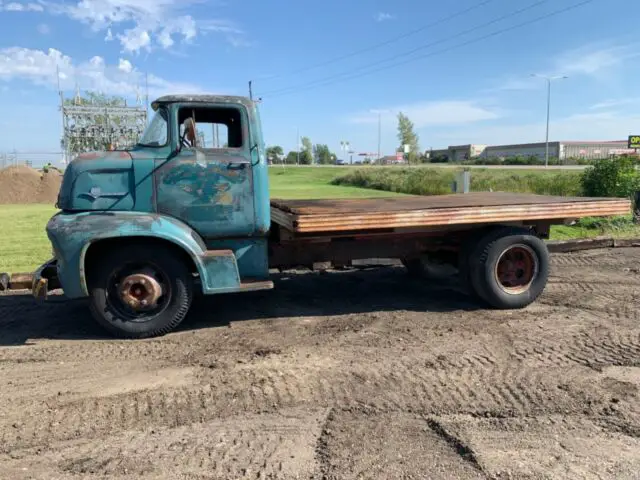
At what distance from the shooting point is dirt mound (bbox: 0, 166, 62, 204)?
2534 cm

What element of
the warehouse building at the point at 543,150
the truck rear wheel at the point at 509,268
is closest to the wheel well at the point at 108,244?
the truck rear wheel at the point at 509,268

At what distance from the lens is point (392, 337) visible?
5.40 metres

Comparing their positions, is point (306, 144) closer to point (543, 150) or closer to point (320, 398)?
point (543, 150)

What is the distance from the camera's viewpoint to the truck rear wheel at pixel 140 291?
5.26m

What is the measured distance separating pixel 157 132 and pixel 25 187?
24.1 metres

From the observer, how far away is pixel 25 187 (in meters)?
26.0

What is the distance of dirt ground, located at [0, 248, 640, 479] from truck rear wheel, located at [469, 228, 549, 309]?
234mm

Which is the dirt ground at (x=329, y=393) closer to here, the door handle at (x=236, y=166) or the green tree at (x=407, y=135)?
the door handle at (x=236, y=166)

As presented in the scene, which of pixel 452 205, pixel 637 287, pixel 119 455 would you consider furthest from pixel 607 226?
pixel 119 455

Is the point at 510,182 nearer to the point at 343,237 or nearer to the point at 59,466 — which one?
the point at 343,237

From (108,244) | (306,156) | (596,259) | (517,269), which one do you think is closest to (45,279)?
(108,244)

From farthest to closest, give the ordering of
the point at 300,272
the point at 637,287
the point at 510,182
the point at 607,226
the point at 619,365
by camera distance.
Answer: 1. the point at 510,182
2. the point at 607,226
3. the point at 300,272
4. the point at 637,287
5. the point at 619,365

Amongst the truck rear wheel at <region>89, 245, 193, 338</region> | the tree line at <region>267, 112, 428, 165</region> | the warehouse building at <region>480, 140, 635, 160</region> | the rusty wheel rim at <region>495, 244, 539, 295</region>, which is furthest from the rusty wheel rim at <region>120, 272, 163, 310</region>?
the warehouse building at <region>480, 140, 635, 160</region>

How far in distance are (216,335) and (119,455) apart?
233 cm
